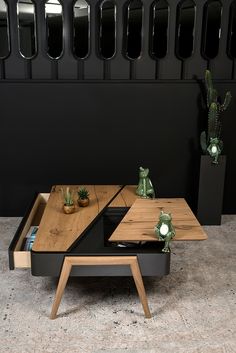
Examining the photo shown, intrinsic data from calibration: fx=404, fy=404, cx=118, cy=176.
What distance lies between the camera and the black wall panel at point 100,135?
3.87 m

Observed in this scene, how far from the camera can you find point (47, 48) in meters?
3.76

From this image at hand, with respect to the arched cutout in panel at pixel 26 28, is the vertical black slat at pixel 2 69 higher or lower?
lower

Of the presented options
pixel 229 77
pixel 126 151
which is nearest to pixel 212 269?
pixel 126 151

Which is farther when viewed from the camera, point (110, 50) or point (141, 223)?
point (110, 50)

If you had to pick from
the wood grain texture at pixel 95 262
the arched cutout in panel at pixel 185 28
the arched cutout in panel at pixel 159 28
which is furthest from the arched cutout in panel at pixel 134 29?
the wood grain texture at pixel 95 262

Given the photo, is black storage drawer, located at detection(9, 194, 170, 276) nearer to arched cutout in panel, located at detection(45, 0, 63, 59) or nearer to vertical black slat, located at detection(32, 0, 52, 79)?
vertical black slat, located at detection(32, 0, 52, 79)

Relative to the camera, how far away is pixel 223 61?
12.8ft

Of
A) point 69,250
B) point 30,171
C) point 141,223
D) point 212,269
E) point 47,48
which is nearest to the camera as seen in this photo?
point 69,250

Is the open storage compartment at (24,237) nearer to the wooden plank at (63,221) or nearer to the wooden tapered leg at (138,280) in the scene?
the wooden plank at (63,221)

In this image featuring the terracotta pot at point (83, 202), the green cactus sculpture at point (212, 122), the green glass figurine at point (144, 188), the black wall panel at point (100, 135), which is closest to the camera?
the terracotta pot at point (83, 202)

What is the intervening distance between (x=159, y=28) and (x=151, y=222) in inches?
79.2

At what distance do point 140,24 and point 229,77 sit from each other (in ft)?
3.28

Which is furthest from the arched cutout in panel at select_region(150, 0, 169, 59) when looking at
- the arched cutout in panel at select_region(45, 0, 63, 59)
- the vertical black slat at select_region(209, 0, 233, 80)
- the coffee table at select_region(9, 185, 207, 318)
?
the coffee table at select_region(9, 185, 207, 318)

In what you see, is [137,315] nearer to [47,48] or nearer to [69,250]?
[69,250]
